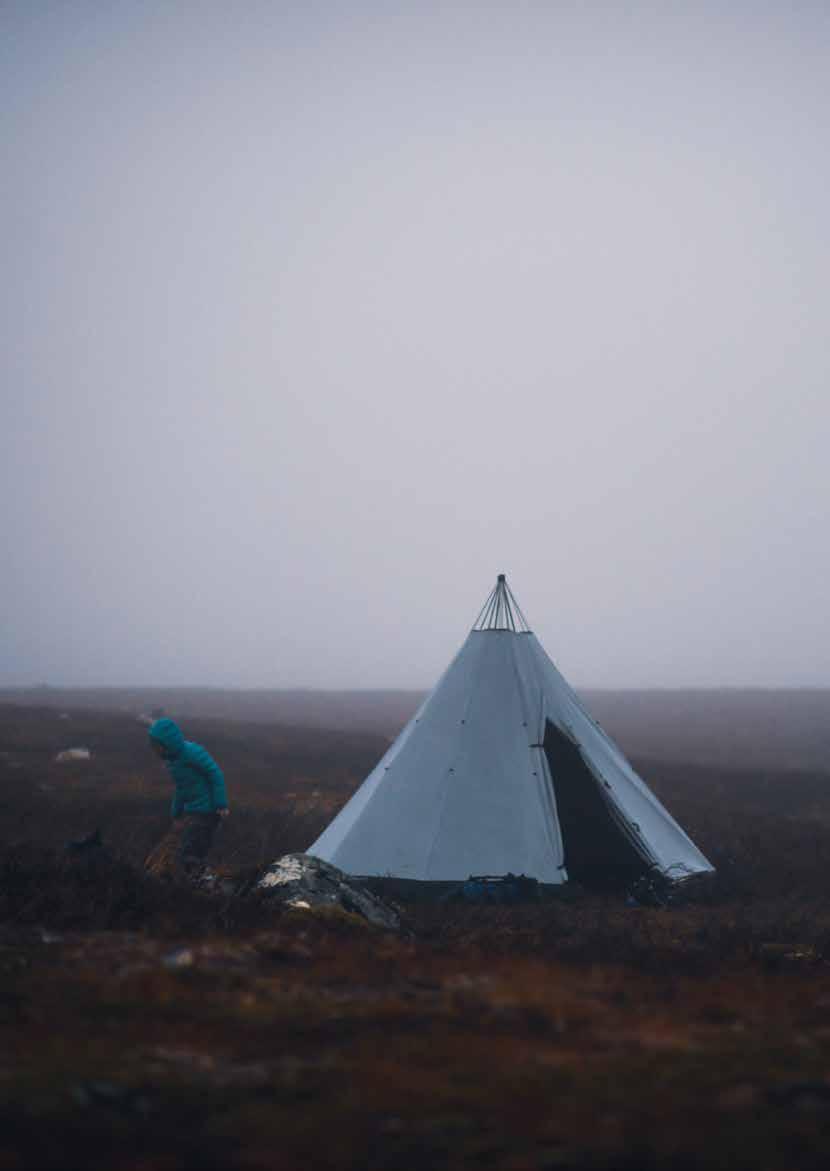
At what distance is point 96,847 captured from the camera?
1193 centimetres

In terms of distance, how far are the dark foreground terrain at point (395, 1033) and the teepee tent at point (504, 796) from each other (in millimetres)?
1211

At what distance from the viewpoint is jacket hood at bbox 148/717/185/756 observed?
12.1 m

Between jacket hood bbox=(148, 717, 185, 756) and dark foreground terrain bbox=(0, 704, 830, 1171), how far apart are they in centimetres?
139

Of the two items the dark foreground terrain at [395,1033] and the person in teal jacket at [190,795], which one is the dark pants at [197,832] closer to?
the person in teal jacket at [190,795]

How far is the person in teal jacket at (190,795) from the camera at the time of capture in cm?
1208

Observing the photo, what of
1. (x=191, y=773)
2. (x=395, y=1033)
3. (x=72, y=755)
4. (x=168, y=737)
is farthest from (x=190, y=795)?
(x=72, y=755)

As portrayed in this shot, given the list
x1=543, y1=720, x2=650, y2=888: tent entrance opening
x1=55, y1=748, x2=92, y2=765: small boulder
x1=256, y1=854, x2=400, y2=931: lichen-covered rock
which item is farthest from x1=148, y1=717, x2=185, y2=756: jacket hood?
x1=55, y1=748, x2=92, y2=765: small boulder

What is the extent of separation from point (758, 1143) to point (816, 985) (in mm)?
→ 3481

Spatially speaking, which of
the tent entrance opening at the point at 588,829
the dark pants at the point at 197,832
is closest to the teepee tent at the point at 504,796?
the tent entrance opening at the point at 588,829

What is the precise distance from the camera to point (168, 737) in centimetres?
1214

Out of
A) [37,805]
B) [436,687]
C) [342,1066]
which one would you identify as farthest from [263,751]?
[342,1066]

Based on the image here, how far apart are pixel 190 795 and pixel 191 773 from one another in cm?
25

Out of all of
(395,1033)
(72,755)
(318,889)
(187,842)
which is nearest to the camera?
(395,1033)

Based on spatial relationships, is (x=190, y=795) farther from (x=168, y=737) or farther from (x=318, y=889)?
(x=318, y=889)
